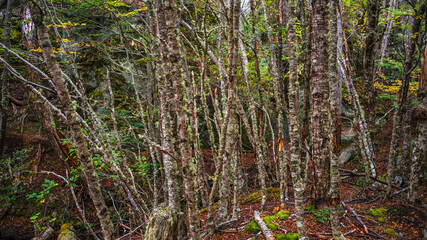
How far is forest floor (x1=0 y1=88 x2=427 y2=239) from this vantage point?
3.67 metres

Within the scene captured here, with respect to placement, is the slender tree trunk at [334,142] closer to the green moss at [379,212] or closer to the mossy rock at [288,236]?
the mossy rock at [288,236]

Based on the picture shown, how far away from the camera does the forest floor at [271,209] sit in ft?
12.0

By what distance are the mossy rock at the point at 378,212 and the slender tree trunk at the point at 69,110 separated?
464 cm

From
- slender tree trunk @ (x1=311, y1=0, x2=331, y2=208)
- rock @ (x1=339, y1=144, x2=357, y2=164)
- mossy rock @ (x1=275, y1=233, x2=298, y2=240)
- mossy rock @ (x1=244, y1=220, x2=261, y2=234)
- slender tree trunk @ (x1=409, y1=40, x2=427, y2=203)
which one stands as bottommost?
rock @ (x1=339, y1=144, x2=357, y2=164)

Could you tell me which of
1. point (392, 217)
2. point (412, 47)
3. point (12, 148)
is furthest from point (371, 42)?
point (12, 148)

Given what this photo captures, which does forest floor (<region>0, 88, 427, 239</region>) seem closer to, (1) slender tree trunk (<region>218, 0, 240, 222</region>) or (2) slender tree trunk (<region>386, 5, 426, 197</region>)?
(2) slender tree trunk (<region>386, 5, 426, 197</region>)

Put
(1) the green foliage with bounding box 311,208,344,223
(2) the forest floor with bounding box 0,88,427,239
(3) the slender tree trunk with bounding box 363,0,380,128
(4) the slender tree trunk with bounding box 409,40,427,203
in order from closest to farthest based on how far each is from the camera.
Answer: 1. (4) the slender tree trunk with bounding box 409,40,427,203
2. (2) the forest floor with bounding box 0,88,427,239
3. (1) the green foliage with bounding box 311,208,344,223
4. (3) the slender tree trunk with bounding box 363,0,380,128

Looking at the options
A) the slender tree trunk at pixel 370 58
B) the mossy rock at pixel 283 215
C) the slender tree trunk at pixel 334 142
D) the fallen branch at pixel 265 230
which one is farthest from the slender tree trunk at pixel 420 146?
the slender tree trunk at pixel 370 58

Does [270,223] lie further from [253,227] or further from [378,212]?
[378,212]

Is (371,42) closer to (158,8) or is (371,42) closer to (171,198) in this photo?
(158,8)

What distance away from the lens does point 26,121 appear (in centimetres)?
1005

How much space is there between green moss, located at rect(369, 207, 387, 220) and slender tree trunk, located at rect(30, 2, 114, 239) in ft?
15.2

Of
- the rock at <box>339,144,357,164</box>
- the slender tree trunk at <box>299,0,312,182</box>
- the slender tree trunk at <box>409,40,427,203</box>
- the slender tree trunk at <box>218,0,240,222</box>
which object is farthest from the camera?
the rock at <box>339,144,357,164</box>

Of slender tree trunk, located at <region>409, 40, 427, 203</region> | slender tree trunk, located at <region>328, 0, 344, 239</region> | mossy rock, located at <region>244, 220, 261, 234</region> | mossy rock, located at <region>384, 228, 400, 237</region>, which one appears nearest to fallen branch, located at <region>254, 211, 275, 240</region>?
mossy rock, located at <region>244, 220, 261, 234</region>
